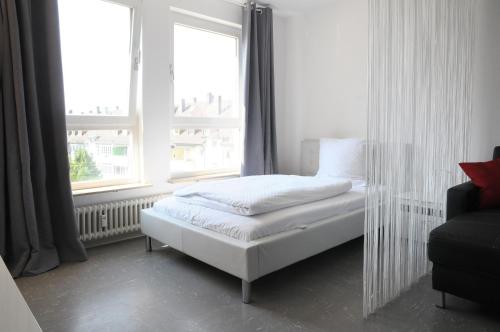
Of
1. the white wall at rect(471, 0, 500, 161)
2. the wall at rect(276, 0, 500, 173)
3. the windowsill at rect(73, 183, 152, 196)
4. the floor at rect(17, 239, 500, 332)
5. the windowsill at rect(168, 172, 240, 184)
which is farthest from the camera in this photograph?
the wall at rect(276, 0, 500, 173)

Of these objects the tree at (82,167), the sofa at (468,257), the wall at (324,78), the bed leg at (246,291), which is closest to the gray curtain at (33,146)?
the tree at (82,167)

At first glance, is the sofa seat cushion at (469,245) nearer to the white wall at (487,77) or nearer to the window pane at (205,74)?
the white wall at (487,77)

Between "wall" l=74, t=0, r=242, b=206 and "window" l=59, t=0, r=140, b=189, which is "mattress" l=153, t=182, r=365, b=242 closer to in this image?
"wall" l=74, t=0, r=242, b=206

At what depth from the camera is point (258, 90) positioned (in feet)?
13.9

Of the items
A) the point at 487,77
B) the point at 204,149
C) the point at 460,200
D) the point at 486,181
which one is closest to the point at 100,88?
the point at 204,149

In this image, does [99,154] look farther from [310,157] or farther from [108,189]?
[310,157]

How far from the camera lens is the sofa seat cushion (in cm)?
190

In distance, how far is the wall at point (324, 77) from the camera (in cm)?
409

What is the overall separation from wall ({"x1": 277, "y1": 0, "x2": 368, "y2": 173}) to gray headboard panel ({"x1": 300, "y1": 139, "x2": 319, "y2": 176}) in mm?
129

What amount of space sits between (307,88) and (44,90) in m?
2.91

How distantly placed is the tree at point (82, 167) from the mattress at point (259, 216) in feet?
2.44

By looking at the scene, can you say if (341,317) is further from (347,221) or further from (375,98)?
(375,98)

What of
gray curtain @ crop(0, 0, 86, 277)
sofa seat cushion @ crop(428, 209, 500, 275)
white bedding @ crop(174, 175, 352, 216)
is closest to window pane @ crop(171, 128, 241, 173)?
white bedding @ crop(174, 175, 352, 216)

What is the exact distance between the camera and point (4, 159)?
265cm
